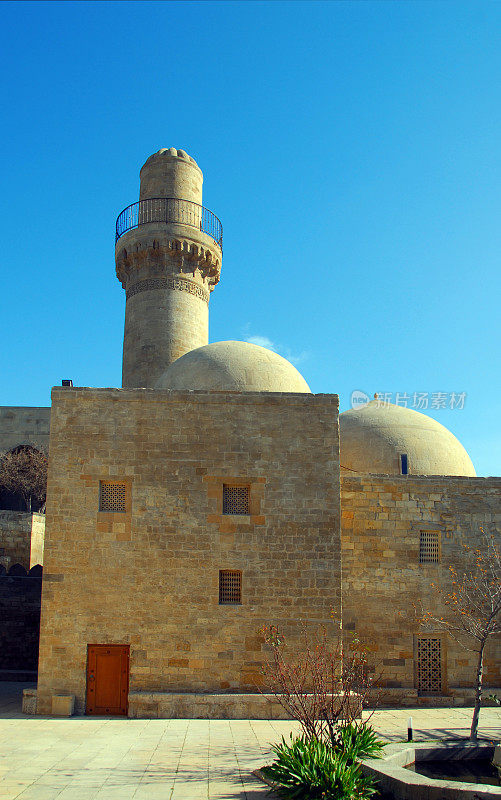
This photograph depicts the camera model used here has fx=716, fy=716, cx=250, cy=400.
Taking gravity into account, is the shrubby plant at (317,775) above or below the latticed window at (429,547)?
below

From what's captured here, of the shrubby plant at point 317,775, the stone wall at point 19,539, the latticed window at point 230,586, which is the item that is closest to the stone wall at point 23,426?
the stone wall at point 19,539

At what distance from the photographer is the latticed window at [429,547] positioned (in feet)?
44.4

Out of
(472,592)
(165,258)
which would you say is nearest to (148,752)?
(472,592)

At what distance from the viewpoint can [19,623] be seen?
17188mm

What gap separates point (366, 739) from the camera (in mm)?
8078

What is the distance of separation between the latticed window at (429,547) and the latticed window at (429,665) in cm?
144

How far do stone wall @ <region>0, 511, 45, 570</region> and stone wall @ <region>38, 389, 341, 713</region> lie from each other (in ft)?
31.3

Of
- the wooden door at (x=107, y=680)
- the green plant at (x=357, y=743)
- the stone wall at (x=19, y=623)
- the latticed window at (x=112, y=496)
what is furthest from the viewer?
the stone wall at (x=19, y=623)

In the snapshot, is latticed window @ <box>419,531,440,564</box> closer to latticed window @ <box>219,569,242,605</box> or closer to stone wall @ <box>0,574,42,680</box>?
latticed window @ <box>219,569,242,605</box>

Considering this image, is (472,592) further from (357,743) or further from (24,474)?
(24,474)

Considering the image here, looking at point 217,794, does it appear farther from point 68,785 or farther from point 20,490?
point 20,490

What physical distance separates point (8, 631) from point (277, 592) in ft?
27.2

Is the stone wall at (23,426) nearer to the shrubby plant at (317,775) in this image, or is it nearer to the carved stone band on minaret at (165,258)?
the carved stone band on minaret at (165,258)

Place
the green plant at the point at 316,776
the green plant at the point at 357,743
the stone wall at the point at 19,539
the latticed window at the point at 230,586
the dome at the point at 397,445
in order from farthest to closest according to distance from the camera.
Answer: the stone wall at the point at 19,539 → the dome at the point at 397,445 → the latticed window at the point at 230,586 → the green plant at the point at 357,743 → the green plant at the point at 316,776
